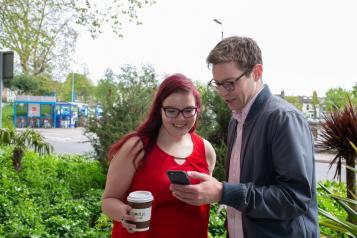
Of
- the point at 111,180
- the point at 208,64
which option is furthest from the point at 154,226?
the point at 208,64

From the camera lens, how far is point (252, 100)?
183 cm

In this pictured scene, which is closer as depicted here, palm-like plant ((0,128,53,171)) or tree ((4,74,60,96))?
palm-like plant ((0,128,53,171))

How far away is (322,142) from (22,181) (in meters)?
5.24

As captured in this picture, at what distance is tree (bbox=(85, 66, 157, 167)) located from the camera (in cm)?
736

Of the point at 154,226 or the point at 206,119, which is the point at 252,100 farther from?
the point at 206,119

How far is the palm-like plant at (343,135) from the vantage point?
13.7 feet

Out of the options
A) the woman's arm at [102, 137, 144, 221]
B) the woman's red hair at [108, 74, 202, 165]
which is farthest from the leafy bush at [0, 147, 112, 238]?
the woman's red hair at [108, 74, 202, 165]

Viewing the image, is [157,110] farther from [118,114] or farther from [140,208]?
[118,114]

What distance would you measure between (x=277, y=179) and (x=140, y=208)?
0.64m

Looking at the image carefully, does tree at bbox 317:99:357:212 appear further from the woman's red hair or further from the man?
the man

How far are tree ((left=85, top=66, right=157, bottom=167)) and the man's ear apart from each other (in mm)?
5544

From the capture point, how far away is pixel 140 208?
1790 mm

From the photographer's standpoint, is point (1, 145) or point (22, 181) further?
point (1, 145)

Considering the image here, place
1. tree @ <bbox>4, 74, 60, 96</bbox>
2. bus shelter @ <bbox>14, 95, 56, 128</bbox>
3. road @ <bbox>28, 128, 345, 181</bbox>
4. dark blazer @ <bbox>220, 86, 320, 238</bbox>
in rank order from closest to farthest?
dark blazer @ <bbox>220, 86, 320, 238</bbox> < road @ <bbox>28, 128, 345, 181</bbox> < bus shelter @ <bbox>14, 95, 56, 128</bbox> < tree @ <bbox>4, 74, 60, 96</bbox>
